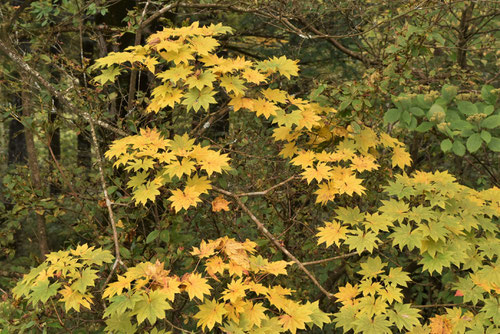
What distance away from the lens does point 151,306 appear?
7.61ft

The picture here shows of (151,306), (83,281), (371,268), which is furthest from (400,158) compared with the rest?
(83,281)

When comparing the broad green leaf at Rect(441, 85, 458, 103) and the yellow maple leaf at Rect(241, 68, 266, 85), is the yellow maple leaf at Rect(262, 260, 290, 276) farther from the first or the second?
the broad green leaf at Rect(441, 85, 458, 103)

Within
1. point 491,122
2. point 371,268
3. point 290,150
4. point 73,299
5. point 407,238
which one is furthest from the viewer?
point 290,150

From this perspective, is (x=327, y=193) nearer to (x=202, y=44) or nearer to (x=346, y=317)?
(x=346, y=317)

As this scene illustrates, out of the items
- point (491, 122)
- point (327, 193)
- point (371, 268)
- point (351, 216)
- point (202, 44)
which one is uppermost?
point (202, 44)

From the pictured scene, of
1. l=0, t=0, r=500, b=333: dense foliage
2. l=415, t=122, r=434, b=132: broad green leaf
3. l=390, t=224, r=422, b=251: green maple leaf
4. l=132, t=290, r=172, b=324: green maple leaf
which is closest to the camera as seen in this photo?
l=132, t=290, r=172, b=324: green maple leaf

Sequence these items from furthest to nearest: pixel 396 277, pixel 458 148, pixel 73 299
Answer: pixel 458 148 → pixel 396 277 → pixel 73 299

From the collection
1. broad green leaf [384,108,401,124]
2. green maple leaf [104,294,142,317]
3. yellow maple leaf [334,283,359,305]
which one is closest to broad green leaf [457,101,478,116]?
broad green leaf [384,108,401,124]

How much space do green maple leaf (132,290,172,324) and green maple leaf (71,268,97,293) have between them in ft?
1.03

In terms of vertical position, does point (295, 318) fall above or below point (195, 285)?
below

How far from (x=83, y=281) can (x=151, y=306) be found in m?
0.46

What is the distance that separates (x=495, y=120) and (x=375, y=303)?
1.70 meters

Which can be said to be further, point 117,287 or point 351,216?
point 351,216

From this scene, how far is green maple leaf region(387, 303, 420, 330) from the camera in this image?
105 inches
